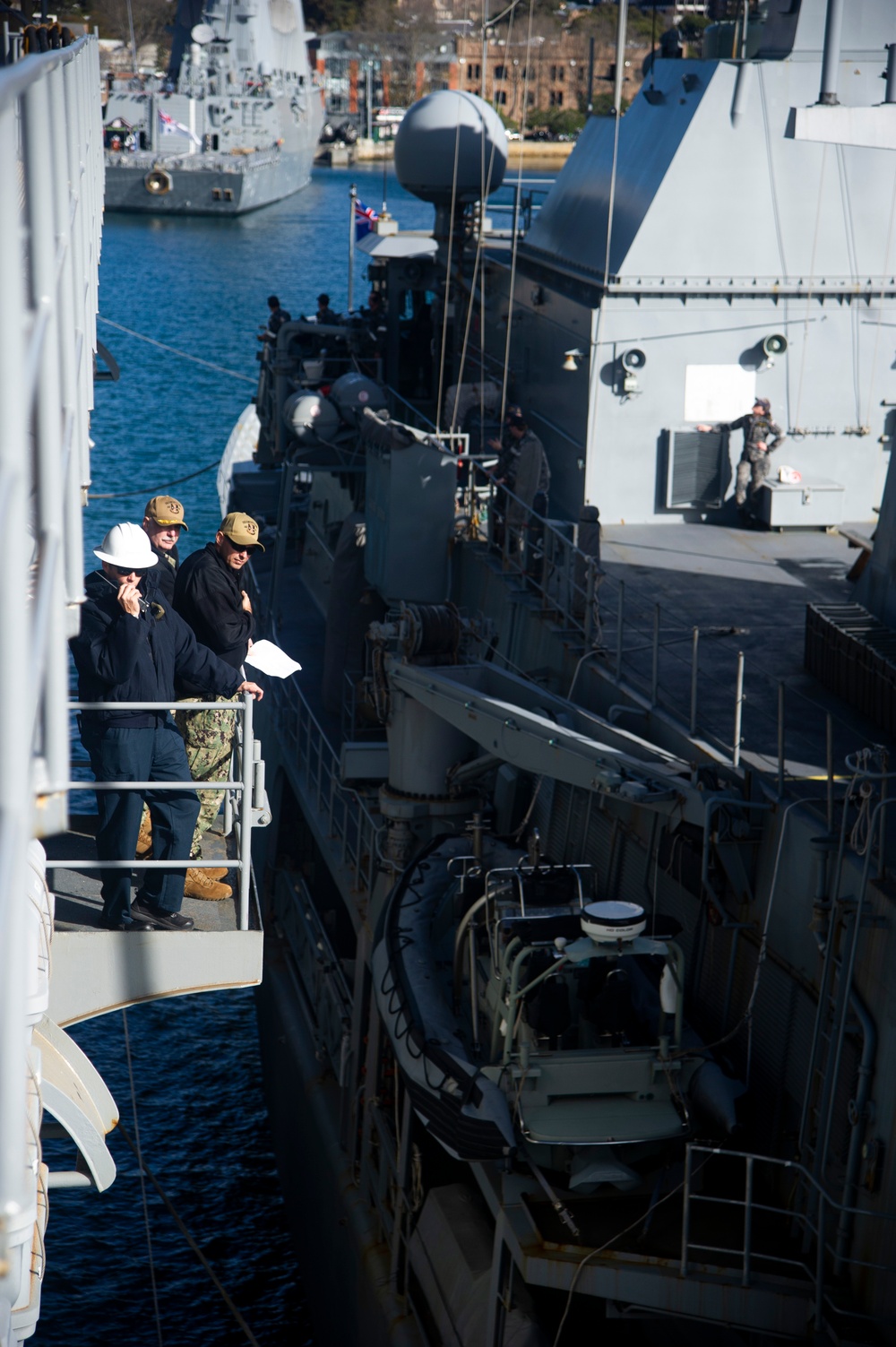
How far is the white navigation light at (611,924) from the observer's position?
26.9ft

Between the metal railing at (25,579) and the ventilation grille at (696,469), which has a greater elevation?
the metal railing at (25,579)

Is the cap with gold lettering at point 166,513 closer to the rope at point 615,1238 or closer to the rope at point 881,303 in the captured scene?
the rope at point 615,1238

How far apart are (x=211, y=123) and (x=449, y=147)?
239 ft

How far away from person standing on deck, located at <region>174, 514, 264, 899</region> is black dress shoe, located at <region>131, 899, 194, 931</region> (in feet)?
2.38

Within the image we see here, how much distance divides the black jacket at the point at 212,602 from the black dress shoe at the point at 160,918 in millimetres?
1535

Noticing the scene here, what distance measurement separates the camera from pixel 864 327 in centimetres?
1577

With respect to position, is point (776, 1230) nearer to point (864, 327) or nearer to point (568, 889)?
point (568, 889)

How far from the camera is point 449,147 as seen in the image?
18.8 m

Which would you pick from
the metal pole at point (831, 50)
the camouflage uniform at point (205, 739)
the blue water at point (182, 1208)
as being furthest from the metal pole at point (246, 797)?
the blue water at point (182, 1208)

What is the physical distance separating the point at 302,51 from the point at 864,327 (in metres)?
93.4

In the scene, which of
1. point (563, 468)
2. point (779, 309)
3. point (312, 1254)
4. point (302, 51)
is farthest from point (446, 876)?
point (302, 51)

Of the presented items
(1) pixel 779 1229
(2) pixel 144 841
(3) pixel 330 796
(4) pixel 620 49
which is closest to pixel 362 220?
(4) pixel 620 49

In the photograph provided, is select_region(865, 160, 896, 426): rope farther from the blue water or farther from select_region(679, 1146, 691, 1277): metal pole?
select_region(679, 1146, 691, 1277): metal pole

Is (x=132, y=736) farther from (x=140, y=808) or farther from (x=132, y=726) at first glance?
(x=140, y=808)
